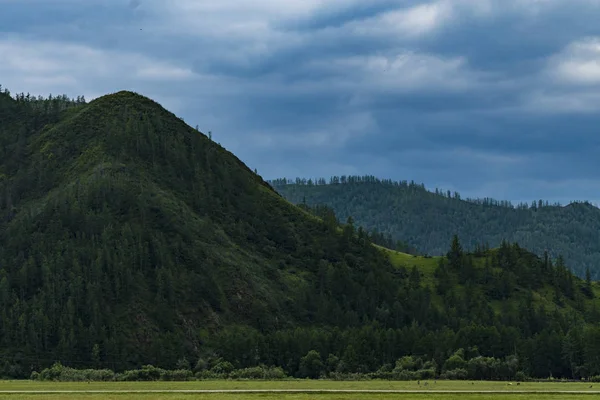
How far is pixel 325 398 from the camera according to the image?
104m

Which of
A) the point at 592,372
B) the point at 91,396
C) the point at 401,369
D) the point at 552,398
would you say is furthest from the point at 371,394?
the point at 592,372

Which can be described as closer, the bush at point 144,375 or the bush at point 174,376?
the bush at point 174,376

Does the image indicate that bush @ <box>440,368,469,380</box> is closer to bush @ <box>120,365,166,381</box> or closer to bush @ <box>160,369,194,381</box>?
bush @ <box>160,369,194,381</box>

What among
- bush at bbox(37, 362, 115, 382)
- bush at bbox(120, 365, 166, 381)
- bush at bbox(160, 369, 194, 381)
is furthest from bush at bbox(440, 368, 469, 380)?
bush at bbox(37, 362, 115, 382)

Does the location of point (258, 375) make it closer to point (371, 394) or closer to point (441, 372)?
point (441, 372)

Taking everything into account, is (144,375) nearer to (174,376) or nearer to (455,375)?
(174,376)

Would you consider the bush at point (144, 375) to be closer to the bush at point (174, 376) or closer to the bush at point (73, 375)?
the bush at point (174, 376)

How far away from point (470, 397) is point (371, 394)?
12313mm

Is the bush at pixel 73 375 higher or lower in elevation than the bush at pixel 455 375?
lower

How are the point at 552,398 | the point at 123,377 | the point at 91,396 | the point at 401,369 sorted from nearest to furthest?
the point at 552,398 → the point at 91,396 → the point at 123,377 → the point at 401,369

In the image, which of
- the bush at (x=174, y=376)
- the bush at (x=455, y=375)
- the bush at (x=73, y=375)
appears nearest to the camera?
the bush at (x=174, y=376)

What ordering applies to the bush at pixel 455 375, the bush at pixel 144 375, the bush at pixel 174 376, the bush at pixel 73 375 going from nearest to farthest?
1. the bush at pixel 174 376
2. the bush at pixel 144 375
3. the bush at pixel 73 375
4. the bush at pixel 455 375

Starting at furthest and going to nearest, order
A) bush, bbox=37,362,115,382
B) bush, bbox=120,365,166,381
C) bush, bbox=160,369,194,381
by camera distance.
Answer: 1. bush, bbox=37,362,115,382
2. bush, bbox=120,365,166,381
3. bush, bbox=160,369,194,381

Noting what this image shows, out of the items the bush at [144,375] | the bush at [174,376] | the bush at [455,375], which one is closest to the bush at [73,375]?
the bush at [144,375]
